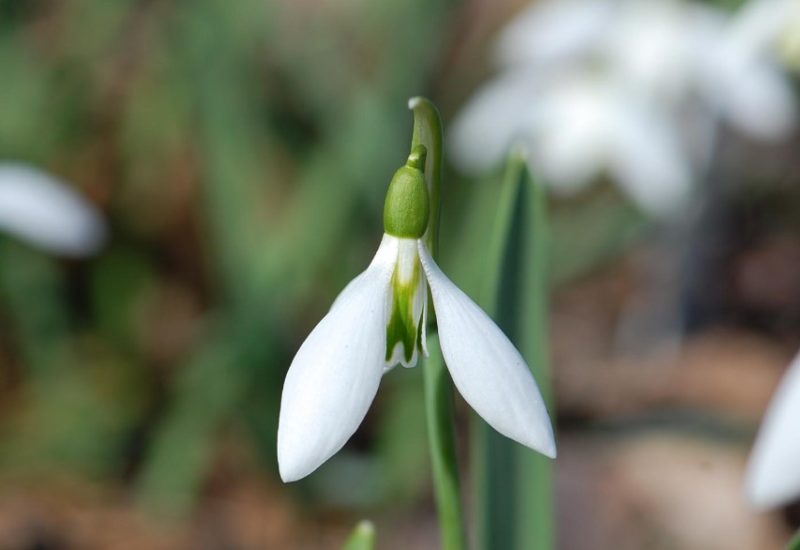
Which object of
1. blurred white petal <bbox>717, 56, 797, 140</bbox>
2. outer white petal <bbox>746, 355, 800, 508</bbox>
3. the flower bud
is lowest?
outer white petal <bbox>746, 355, 800, 508</bbox>

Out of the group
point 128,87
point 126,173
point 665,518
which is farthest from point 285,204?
point 665,518

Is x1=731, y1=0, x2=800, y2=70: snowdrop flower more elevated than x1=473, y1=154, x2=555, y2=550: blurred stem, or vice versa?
x1=731, y1=0, x2=800, y2=70: snowdrop flower

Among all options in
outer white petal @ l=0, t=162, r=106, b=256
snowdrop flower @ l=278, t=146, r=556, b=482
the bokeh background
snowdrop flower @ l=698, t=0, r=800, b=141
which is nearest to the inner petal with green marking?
snowdrop flower @ l=278, t=146, r=556, b=482

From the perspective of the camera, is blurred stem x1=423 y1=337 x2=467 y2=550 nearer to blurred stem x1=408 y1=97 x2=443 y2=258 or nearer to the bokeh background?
blurred stem x1=408 y1=97 x2=443 y2=258

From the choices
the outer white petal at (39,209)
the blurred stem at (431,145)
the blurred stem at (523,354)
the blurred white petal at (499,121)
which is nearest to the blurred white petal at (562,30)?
the blurred white petal at (499,121)

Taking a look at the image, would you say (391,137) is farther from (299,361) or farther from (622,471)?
(299,361)

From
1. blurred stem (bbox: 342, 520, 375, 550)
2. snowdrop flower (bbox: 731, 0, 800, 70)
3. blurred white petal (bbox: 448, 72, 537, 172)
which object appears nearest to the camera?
blurred stem (bbox: 342, 520, 375, 550)

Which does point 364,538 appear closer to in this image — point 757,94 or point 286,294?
point 286,294

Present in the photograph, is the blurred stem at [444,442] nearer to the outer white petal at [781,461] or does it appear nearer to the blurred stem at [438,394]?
the blurred stem at [438,394]
